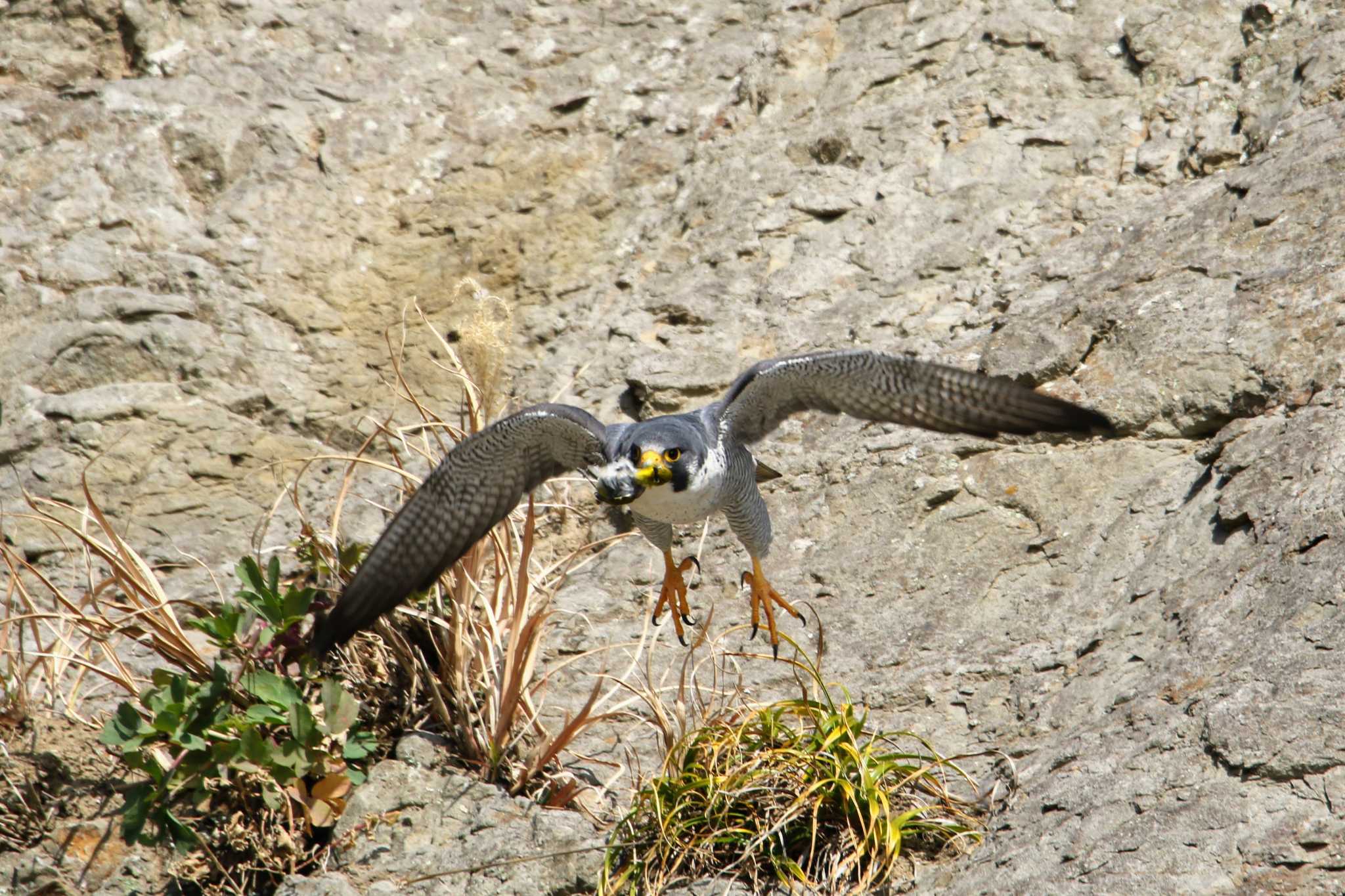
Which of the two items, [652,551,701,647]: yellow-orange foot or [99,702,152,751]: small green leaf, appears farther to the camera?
[652,551,701,647]: yellow-orange foot

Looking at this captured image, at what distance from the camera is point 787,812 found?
153 inches

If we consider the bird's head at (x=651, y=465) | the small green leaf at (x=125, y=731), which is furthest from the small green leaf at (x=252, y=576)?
the bird's head at (x=651, y=465)

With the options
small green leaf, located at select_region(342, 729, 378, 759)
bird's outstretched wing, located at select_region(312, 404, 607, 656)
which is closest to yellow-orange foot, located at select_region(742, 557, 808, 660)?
bird's outstretched wing, located at select_region(312, 404, 607, 656)

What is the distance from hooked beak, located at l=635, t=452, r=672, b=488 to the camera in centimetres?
414

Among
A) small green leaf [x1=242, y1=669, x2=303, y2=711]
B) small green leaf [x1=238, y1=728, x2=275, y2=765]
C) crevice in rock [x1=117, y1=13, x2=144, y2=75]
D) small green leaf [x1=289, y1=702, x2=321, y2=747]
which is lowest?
small green leaf [x1=238, y1=728, x2=275, y2=765]

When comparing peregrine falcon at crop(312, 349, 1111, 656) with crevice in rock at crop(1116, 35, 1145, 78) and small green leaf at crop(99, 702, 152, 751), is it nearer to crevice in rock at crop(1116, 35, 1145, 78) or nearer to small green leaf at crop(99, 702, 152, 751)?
small green leaf at crop(99, 702, 152, 751)

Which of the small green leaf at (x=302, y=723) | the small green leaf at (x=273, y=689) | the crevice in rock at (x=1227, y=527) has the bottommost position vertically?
the small green leaf at (x=302, y=723)

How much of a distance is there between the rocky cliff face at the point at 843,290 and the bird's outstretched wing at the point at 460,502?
1050 millimetres

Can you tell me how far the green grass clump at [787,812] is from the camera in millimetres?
3893

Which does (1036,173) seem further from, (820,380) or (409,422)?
(409,422)

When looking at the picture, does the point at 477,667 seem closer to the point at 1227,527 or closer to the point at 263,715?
the point at 263,715

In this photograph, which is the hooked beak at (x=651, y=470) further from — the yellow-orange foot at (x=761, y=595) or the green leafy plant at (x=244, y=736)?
the green leafy plant at (x=244, y=736)

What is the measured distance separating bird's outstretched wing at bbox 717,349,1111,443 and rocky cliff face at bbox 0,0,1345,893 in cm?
83

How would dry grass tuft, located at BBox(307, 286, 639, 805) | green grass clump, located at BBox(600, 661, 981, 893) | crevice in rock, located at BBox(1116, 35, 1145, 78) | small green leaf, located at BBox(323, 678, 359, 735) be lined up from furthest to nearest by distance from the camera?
crevice in rock, located at BBox(1116, 35, 1145, 78) → dry grass tuft, located at BBox(307, 286, 639, 805) → small green leaf, located at BBox(323, 678, 359, 735) → green grass clump, located at BBox(600, 661, 981, 893)
